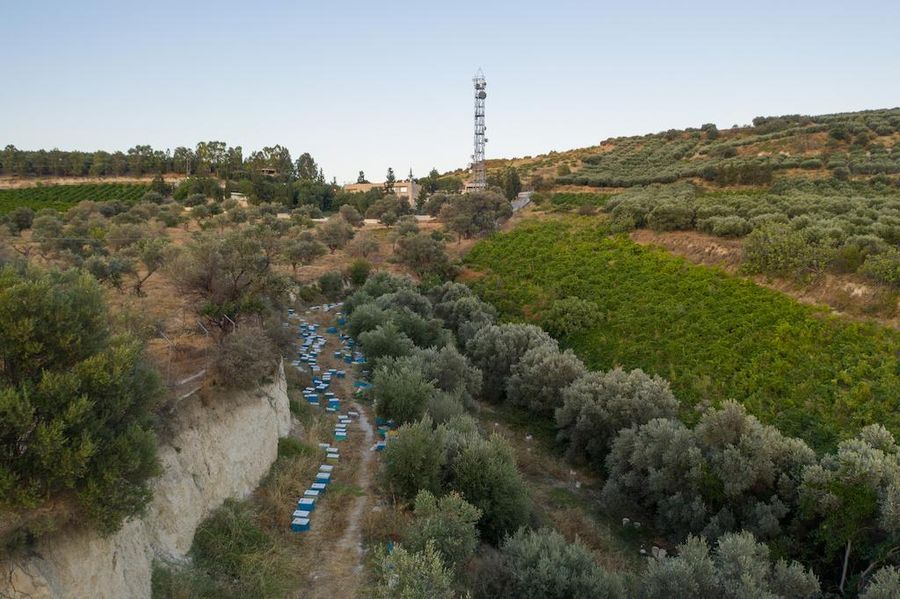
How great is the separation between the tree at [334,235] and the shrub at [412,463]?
3022cm

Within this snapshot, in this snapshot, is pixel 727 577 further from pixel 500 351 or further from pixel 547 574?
pixel 500 351

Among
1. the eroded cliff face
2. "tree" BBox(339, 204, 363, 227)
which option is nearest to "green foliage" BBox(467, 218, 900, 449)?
the eroded cliff face

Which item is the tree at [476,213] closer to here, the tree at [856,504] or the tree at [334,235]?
the tree at [334,235]

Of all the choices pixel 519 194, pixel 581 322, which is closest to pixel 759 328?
pixel 581 322

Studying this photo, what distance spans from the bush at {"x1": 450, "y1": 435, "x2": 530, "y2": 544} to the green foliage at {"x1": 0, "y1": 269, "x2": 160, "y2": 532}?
6.77 metres

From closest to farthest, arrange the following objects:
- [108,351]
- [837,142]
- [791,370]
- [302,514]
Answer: [108,351], [302,514], [791,370], [837,142]

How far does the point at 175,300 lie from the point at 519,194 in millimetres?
48731

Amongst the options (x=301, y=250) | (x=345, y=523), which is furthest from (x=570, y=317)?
(x=345, y=523)

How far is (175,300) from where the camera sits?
20000 mm

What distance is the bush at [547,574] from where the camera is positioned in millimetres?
8938

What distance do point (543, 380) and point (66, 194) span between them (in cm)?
6632

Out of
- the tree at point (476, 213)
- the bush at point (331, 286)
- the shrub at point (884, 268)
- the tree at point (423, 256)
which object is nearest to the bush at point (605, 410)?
the shrub at point (884, 268)

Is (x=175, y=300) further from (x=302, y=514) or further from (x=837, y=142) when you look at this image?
(x=837, y=142)

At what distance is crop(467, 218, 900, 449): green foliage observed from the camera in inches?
653
